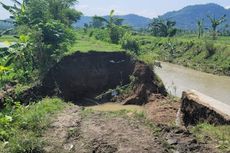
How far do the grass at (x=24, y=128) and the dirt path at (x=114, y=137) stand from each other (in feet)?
1.07

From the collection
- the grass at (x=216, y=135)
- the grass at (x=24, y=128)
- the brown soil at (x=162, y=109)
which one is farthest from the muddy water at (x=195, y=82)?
the grass at (x=216, y=135)

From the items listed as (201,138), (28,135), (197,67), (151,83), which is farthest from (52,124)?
(197,67)

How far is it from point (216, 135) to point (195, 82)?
81.5 ft

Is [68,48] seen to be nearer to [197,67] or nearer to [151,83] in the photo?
[151,83]

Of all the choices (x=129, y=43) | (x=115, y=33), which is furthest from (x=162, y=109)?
(x=115, y=33)

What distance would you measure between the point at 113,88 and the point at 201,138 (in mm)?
13404

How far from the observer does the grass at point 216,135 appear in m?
9.92

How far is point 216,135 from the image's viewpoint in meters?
10.7

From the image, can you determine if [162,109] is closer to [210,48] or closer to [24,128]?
[24,128]

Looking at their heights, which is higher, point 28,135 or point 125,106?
point 28,135

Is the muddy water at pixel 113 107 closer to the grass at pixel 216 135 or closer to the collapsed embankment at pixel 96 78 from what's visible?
the collapsed embankment at pixel 96 78

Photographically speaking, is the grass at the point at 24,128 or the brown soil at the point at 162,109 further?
the brown soil at the point at 162,109

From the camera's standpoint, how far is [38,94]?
21031mm

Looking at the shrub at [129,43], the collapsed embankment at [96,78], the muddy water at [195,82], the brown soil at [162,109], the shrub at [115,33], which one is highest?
the shrub at [115,33]
